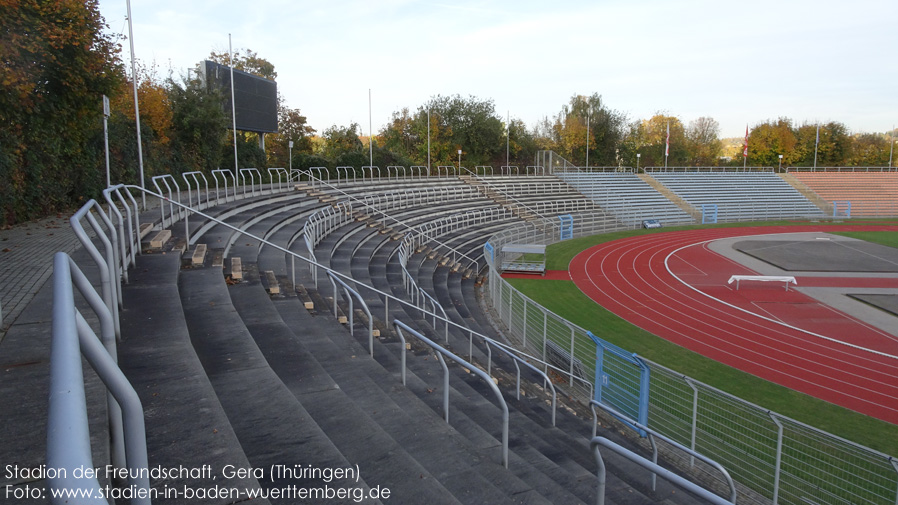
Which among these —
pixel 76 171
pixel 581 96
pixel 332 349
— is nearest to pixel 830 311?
pixel 332 349

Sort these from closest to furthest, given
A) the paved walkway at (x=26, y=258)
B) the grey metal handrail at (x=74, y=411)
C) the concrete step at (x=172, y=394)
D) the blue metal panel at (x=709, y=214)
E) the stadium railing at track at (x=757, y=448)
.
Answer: the grey metal handrail at (x=74, y=411) → the concrete step at (x=172, y=394) → the paved walkway at (x=26, y=258) → the stadium railing at track at (x=757, y=448) → the blue metal panel at (x=709, y=214)

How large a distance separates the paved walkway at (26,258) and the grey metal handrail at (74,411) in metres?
A: 4.05

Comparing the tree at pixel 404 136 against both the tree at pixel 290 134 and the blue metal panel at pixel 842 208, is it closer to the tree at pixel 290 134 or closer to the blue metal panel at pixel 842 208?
the tree at pixel 290 134

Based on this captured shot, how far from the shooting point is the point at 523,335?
1424 centimetres

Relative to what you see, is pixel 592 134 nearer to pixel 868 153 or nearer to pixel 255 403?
pixel 868 153

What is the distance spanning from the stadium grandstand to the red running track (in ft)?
12.4

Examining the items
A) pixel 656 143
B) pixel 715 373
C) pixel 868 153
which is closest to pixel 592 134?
pixel 656 143

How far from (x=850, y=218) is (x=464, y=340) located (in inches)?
1845

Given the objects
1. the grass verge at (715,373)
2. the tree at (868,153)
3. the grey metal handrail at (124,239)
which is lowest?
the grass verge at (715,373)

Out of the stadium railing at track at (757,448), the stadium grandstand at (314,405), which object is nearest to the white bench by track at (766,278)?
the stadium grandstand at (314,405)

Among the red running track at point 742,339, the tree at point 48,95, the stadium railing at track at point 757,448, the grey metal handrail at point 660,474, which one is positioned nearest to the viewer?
the grey metal handrail at point 660,474

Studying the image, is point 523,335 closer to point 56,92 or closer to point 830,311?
point 830,311

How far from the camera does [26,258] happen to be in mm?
9336

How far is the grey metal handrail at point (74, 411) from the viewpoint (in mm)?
1147
